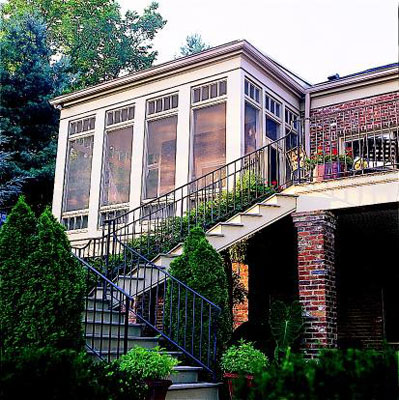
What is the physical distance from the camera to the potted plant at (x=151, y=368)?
5.42 metres

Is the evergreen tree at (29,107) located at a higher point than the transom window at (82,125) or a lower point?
higher

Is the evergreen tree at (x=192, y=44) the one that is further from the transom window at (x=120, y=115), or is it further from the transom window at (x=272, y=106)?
the transom window at (x=272, y=106)

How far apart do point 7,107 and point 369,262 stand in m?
11.5

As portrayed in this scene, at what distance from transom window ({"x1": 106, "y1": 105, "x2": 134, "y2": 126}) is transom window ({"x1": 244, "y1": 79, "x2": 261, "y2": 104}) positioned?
270cm

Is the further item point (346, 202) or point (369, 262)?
point (369, 262)

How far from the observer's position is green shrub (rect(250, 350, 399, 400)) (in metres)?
2.88

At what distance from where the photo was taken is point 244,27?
1111 cm

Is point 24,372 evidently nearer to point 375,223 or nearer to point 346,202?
point 346,202

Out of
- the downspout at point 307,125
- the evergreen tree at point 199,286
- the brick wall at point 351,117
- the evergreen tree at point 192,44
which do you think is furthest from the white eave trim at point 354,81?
the evergreen tree at point 192,44

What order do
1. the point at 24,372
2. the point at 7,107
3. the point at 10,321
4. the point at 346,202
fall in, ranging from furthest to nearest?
the point at 7,107 → the point at 346,202 → the point at 10,321 → the point at 24,372

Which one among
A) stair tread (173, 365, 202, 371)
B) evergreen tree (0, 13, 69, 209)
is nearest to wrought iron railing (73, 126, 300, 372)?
stair tread (173, 365, 202, 371)

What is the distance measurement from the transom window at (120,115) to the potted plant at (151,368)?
681 cm

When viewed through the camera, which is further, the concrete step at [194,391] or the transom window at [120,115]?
the transom window at [120,115]

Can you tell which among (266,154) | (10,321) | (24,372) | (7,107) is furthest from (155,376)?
(7,107)
